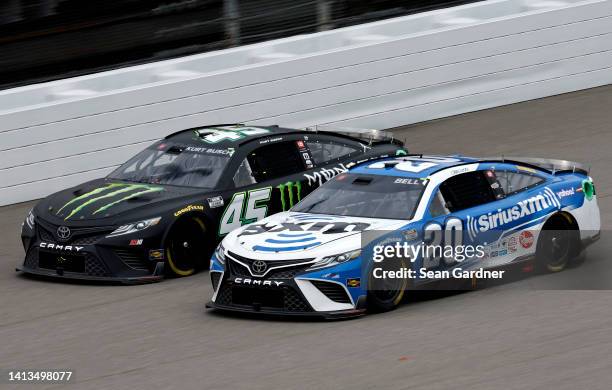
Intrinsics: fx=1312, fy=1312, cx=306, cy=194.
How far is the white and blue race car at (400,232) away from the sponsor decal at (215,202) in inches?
53.6

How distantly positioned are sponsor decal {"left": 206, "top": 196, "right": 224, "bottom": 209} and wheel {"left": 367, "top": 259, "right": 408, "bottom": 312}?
2.83 m

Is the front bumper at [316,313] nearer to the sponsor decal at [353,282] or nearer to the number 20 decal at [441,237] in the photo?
the sponsor decal at [353,282]

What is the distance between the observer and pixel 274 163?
543 inches

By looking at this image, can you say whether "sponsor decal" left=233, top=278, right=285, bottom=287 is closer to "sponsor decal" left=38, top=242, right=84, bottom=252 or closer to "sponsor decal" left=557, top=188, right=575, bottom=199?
"sponsor decal" left=38, top=242, right=84, bottom=252

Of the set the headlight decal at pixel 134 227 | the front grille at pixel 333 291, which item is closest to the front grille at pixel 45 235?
the headlight decal at pixel 134 227

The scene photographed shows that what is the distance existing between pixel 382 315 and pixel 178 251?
2.78m

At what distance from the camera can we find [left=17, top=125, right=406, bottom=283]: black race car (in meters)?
12.5

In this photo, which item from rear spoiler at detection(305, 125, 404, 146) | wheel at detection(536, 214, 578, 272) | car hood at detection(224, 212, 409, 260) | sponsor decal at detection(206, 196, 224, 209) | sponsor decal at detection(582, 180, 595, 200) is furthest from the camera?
rear spoiler at detection(305, 125, 404, 146)

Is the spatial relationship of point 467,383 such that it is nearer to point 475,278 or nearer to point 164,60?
point 475,278

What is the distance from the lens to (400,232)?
428 inches

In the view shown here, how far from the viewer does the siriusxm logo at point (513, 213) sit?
11367 millimetres

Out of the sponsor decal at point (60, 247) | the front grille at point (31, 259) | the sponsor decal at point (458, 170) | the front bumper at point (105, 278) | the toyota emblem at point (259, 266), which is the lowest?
the front bumper at point (105, 278)

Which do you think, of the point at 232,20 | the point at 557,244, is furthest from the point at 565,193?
the point at 232,20

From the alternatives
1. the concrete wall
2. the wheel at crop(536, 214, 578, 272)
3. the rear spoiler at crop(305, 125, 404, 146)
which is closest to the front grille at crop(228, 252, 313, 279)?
the wheel at crop(536, 214, 578, 272)
